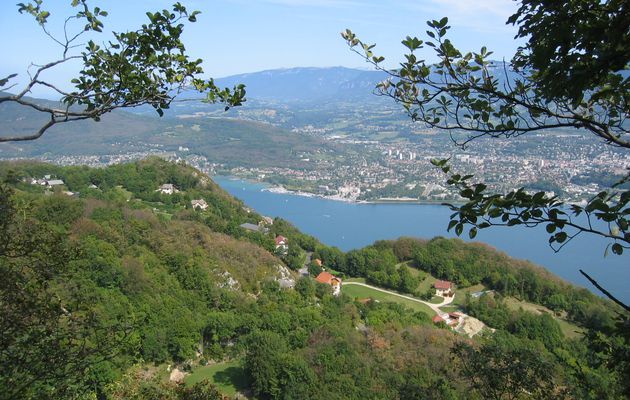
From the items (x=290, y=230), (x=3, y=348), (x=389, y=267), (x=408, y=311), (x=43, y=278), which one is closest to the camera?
(x=3, y=348)

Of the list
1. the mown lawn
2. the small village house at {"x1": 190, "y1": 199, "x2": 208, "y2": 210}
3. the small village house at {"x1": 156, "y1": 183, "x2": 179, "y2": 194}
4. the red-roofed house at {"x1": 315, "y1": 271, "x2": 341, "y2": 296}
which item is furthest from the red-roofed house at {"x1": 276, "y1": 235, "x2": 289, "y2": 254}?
the mown lawn

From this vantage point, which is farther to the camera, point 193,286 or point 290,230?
point 290,230

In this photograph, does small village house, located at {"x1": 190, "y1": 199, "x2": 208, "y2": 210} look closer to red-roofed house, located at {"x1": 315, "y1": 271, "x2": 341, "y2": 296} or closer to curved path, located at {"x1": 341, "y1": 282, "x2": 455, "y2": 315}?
red-roofed house, located at {"x1": 315, "y1": 271, "x2": 341, "y2": 296}

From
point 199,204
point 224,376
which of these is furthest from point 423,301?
point 199,204

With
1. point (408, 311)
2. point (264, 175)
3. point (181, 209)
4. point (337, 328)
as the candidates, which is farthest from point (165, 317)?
point (264, 175)

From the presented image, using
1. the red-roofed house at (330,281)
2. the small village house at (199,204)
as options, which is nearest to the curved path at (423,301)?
the red-roofed house at (330,281)

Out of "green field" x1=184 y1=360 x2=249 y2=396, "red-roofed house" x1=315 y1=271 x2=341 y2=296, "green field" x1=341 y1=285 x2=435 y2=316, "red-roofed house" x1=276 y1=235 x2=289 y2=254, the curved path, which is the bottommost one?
the curved path

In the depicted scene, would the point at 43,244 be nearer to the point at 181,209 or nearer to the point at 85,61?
the point at 85,61
